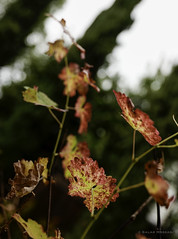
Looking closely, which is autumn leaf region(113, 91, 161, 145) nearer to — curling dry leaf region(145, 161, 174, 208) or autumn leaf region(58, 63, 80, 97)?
curling dry leaf region(145, 161, 174, 208)

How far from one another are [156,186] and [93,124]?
193 inches

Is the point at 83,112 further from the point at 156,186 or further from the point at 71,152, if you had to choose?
the point at 156,186

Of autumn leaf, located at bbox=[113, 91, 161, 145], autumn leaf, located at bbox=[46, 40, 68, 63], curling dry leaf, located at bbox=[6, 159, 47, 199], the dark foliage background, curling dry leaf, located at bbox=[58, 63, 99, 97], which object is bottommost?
curling dry leaf, located at bbox=[6, 159, 47, 199]

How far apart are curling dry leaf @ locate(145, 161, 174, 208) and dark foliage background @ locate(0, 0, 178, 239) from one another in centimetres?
355

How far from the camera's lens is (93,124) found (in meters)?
5.18

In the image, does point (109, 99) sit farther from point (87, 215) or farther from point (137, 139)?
point (87, 215)

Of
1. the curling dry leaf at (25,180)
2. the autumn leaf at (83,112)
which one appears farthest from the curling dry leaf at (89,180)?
the autumn leaf at (83,112)

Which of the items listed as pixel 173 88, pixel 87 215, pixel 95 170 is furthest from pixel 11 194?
pixel 173 88

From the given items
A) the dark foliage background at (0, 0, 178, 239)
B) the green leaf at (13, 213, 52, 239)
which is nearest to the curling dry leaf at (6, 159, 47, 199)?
the green leaf at (13, 213, 52, 239)

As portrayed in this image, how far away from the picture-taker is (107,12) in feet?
18.2

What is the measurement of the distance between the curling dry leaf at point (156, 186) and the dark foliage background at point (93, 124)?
355 centimetres

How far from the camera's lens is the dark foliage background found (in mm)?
3822

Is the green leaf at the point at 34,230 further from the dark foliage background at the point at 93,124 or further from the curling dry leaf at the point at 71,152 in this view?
the dark foliage background at the point at 93,124

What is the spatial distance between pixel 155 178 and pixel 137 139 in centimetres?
402
